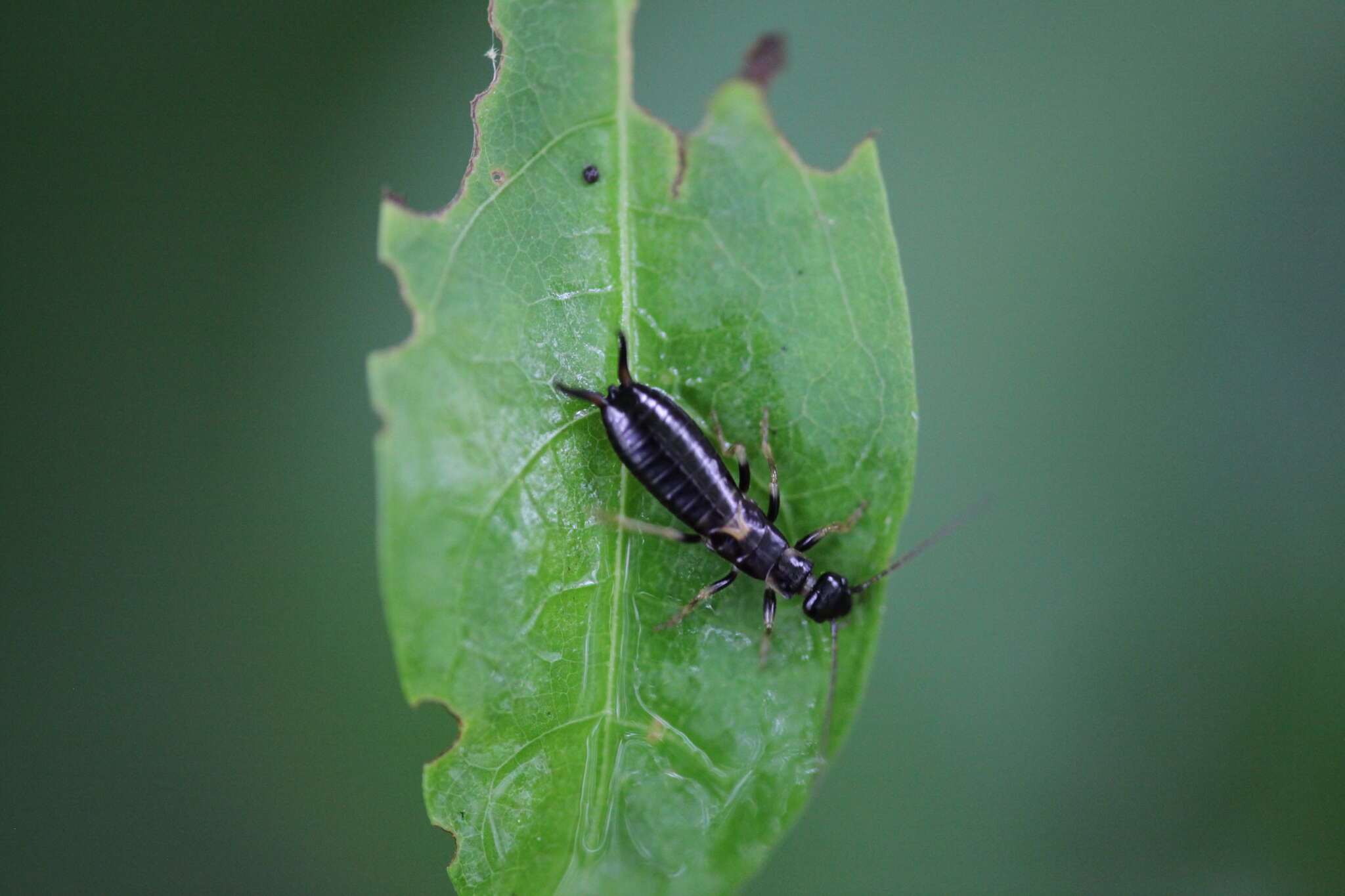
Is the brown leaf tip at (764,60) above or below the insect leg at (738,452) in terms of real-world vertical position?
above

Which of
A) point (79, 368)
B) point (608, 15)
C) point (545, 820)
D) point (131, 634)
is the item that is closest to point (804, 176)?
point (608, 15)

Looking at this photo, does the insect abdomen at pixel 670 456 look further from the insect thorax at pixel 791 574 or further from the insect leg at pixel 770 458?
the insect thorax at pixel 791 574

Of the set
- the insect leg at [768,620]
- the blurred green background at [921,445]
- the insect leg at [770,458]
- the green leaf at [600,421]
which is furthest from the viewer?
the blurred green background at [921,445]

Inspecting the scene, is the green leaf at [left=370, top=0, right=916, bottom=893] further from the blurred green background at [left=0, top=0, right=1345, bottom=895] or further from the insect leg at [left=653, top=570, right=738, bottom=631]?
the blurred green background at [left=0, top=0, right=1345, bottom=895]

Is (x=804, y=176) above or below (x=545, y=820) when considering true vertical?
above

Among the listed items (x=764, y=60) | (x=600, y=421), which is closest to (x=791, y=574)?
(x=600, y=421)

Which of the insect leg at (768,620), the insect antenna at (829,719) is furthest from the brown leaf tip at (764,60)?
the insect antenna at (829,719)

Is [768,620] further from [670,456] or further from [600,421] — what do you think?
[600,421]

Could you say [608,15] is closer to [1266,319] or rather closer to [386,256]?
[386,256]
